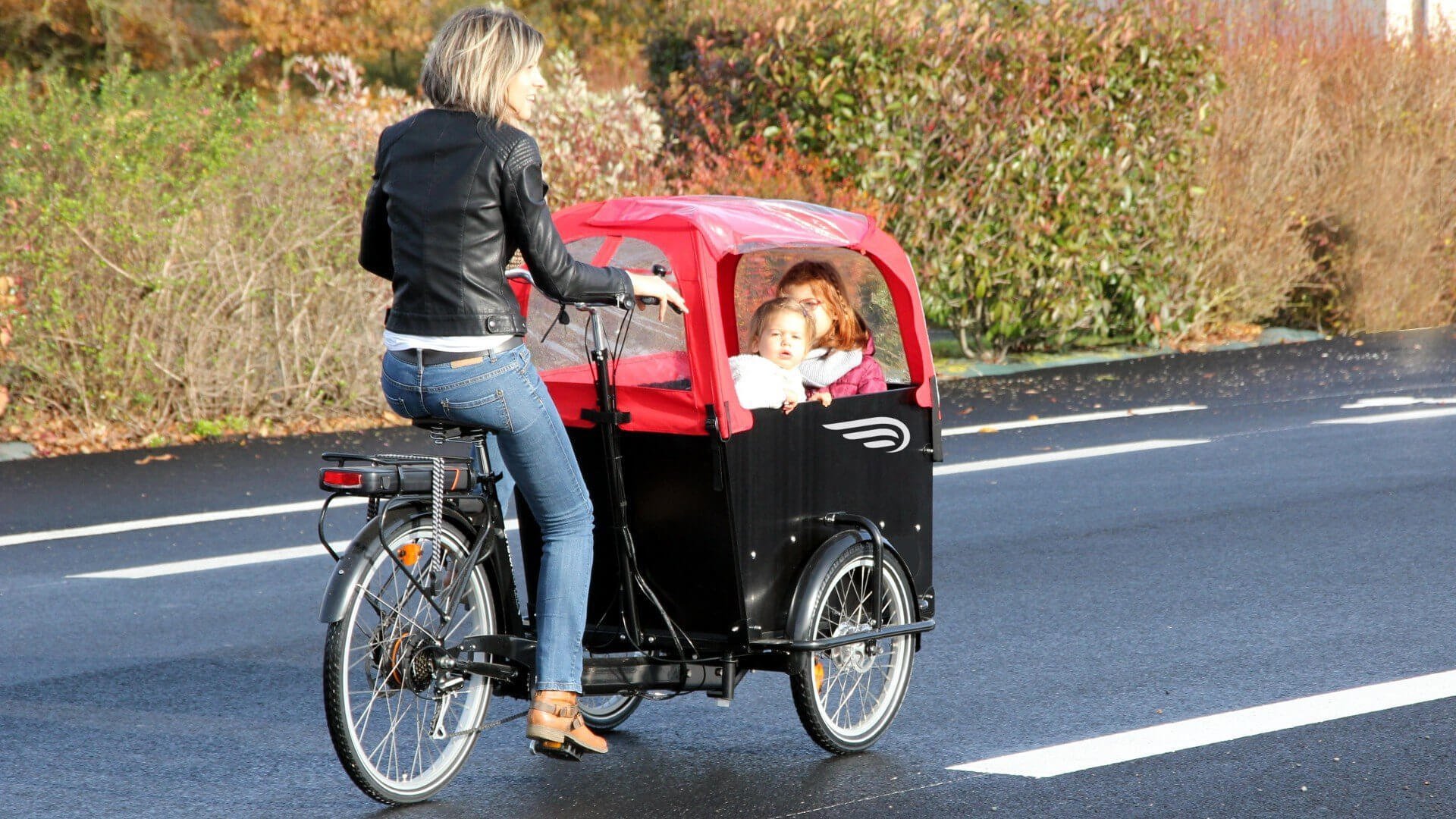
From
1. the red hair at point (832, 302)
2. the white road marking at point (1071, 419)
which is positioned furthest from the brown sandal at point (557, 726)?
the white road marking at point (1071, 419)

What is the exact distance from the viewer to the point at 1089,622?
22.0 ft

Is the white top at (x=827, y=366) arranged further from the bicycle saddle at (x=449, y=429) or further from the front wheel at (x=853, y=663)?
the bicycle saddle at (x=449, y=429)

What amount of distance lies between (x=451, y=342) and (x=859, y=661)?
158 centimetres

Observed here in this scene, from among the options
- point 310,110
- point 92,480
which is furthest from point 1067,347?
point 92,480

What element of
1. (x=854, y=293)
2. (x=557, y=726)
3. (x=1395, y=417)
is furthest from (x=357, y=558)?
(x=1395, y=417)

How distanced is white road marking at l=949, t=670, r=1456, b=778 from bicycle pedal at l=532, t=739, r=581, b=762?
1041 millimetres

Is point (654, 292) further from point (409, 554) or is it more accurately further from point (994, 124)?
point (994, 124)

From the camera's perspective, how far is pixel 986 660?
6.21m

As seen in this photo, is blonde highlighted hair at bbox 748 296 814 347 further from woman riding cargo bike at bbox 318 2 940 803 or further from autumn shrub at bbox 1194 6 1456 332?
autumn shrub at bbox 1194 6 1456 332

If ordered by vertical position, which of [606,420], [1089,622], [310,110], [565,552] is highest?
[310,110]

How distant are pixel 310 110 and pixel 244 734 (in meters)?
9.08

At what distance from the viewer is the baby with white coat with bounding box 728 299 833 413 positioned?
501 cm

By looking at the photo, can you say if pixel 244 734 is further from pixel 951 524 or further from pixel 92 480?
pixel 92 480

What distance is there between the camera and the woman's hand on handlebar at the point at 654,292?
452 centimetres
